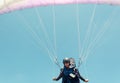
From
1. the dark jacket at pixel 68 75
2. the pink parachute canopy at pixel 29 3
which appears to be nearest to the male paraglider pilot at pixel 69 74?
the dark jacket at pixel 68 75

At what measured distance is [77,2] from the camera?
57.0 ft

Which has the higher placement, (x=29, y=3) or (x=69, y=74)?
(x=29, y=3)

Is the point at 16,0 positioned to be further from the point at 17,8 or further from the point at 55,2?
the point at 55,2

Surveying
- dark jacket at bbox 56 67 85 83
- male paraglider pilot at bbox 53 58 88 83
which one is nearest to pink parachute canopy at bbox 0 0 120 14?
male paraglider pilot at bbox 53 58 88 83

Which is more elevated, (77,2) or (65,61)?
(77,2)

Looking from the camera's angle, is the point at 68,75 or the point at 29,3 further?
the point at 29,3

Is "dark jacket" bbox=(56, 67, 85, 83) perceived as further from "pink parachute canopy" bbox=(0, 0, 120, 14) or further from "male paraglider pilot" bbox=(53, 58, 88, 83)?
"pink parachute canopy" bbox=(0, 0, 120, 14)

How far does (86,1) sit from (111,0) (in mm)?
1330

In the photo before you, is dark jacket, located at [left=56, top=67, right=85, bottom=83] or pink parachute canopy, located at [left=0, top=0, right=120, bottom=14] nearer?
dark jacket, located at [left=56, top=67, right=85, bottom=83]

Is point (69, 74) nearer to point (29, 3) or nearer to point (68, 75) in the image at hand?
point (68, 75)

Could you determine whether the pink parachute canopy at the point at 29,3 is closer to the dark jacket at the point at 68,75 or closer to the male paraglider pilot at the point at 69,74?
the male paraglider pilot at the point at 69,74

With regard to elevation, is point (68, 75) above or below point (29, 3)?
below

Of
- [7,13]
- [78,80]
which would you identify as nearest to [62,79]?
[78,80]

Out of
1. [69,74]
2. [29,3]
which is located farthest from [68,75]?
[29,3]
